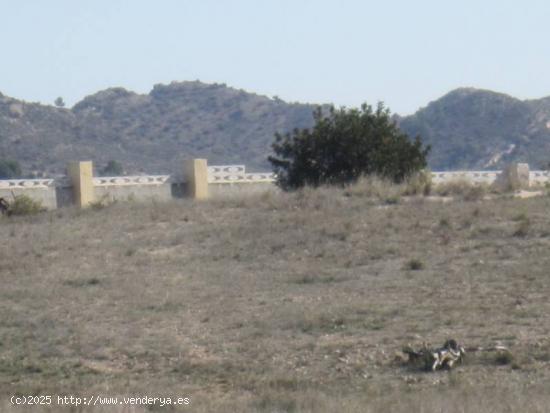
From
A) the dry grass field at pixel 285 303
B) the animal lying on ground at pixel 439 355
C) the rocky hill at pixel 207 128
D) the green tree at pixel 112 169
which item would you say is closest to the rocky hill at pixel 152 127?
the rocky hill at pixel 207 128

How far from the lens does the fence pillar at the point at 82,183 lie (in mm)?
50531

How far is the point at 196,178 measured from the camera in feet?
171

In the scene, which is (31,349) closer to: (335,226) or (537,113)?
(335,226)

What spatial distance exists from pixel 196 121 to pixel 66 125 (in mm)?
15821

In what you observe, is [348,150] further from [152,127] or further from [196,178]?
[152,127]

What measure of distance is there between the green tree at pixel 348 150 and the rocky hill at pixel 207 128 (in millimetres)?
44948

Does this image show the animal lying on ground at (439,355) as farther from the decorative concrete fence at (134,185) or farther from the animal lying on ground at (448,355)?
the decorative concrete fence at (134,185)

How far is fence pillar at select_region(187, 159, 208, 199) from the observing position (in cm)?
5203

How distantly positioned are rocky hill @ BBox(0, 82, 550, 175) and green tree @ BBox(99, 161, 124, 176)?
331 centimetres

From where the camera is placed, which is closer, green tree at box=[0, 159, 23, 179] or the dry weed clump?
the dry weed clump

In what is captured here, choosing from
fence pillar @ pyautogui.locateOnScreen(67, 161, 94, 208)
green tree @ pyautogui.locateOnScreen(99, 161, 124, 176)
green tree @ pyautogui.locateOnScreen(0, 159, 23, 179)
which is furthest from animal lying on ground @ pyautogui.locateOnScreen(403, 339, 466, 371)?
green tree @ pyautogui.locateOnScreen(99, 161, 124, 176)

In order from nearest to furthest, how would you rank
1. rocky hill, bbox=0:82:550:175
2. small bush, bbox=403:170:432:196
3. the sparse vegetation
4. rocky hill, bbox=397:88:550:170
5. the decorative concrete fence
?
small bush, bbox=403:170:432:196 < the sparse vegetation < the decorative concrete fence < rocky hill, bbox=397:88:550:170 < rocky hill, bbox=0:82:550:175

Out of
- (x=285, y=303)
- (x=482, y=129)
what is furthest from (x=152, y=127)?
(x=285, y=303)

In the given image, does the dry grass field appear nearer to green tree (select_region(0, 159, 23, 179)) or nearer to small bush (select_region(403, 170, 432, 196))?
small bush (select_region(403, 170, 432, 196))
